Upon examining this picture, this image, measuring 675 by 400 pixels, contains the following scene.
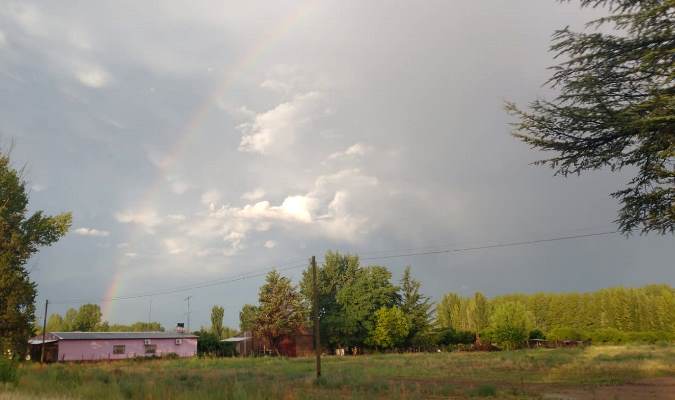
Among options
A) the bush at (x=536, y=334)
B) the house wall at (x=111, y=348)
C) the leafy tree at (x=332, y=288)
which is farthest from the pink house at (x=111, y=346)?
the bush at (x=536, y=334)

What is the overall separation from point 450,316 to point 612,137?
123 m

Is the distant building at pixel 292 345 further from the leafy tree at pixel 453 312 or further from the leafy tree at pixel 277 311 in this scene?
the leafy tree at pixel 453 312

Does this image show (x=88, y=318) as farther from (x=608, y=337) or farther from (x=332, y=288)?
(x=608, y=337)

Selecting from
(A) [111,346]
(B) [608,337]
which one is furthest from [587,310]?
(A) [111,346]

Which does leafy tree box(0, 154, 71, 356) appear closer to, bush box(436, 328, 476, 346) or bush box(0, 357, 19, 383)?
bush box(0, 357, 19, 383)

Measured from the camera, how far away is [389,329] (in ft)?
229

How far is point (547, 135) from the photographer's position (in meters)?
12.5

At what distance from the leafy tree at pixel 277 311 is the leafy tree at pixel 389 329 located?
10765mm

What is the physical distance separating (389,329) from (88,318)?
266ft

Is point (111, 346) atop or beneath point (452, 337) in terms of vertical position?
atop

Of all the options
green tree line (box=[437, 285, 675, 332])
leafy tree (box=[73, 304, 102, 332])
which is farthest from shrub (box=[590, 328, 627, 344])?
leafy tree (box=[73, 304, 102, 332])

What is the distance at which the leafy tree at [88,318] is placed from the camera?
108 metres

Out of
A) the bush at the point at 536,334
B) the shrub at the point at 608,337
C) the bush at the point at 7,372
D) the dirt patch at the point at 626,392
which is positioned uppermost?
the bush at the point at 7,372

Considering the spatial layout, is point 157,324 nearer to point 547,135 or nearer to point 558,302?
point 558,302
